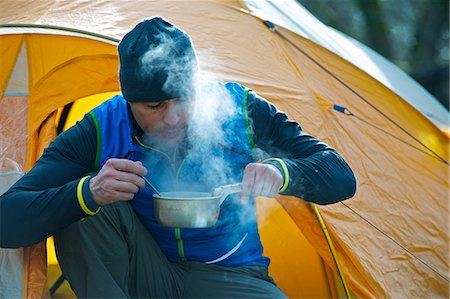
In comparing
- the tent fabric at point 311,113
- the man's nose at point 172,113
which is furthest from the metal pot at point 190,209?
the tent fabric at point 311,113

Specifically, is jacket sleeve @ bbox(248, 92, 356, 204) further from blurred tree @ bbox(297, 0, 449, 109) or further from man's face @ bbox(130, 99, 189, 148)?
blurred tree @ bbox(297, 0, 449, 109)

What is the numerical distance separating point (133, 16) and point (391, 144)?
112cm

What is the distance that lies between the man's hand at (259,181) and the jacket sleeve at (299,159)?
60 millimetres

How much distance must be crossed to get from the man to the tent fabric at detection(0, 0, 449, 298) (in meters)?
0.39

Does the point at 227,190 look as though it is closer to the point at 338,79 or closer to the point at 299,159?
the point at 299,159

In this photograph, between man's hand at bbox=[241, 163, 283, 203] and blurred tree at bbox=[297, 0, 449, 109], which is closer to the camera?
man's hand at bbox=[241, 163, 283, 203]

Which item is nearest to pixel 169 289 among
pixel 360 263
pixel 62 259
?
pixel 62 259

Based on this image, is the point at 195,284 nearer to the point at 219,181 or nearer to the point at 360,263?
the point at 219,181

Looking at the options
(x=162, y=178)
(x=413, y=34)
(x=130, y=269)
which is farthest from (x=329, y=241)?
(x=413, y=34)

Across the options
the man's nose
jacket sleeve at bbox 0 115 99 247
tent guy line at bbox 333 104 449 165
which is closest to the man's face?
the man's nose

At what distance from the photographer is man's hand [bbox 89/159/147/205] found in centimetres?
167

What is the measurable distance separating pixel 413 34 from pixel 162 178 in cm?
967

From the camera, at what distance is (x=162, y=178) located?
6.81 feet

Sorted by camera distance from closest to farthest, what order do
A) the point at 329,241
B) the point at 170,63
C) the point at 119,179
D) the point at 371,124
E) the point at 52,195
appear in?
1. the point at 119,179
2. the point at 52,195
3. the point at 170,63
4. the point at 329,241
5. the point at 371,124
